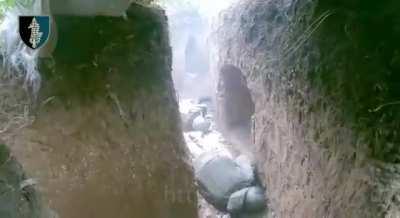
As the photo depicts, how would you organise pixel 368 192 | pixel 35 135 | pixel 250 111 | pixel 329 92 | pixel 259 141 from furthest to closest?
pixel 250 111
pixel 259 141
pixel 329 92
pixel 35 135
pixel 368 192

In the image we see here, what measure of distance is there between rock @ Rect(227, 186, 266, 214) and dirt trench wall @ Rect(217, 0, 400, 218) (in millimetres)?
147

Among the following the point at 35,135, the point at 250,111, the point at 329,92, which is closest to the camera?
the point at 35,135

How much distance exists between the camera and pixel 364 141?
173 cm

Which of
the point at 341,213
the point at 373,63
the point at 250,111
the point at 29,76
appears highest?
the point at 373,63

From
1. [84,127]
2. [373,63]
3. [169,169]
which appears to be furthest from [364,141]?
[84,127]

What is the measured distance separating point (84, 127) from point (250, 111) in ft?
8.61

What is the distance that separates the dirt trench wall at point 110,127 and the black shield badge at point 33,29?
0.21 meters

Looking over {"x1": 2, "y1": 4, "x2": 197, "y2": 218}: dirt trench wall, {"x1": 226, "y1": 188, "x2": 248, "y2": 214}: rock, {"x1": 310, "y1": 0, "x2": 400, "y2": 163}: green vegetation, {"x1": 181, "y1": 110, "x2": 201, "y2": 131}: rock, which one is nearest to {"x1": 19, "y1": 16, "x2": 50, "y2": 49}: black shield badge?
{"x1": 2, "y1": 4, "x2": 197, "y2": 218}: dirt trench wall

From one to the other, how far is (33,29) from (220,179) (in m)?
2.19

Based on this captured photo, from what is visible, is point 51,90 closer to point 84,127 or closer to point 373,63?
point 84,127

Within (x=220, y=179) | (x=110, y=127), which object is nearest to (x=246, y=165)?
(x=220, y=179)

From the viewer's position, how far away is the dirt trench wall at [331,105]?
1.68 metres

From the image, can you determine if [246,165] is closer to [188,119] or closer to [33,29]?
[188,119]

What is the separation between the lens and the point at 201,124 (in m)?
4.40
